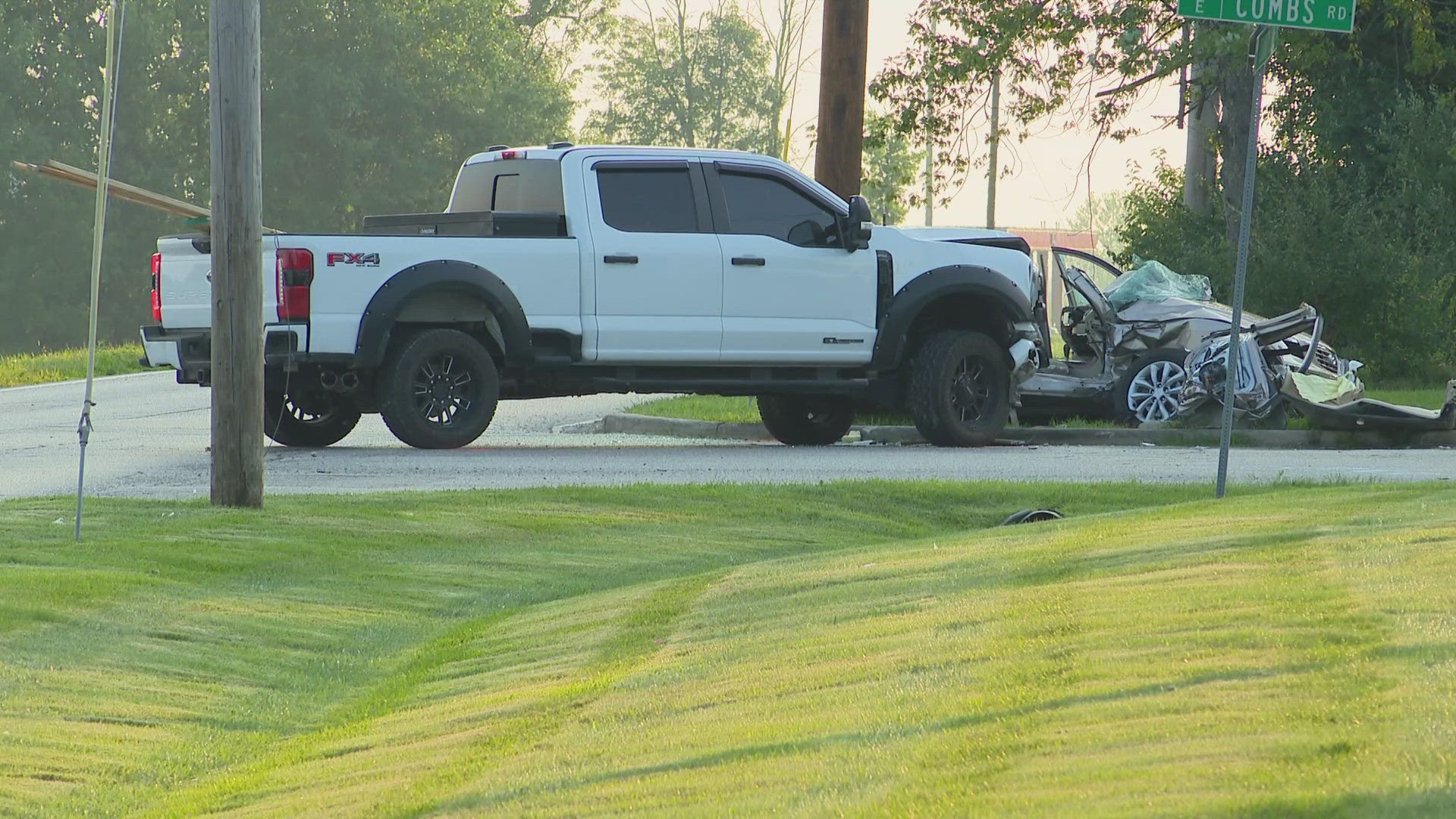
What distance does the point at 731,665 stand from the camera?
6031 mm

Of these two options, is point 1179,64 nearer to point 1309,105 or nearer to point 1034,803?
point 1309,105

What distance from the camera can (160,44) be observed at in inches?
2303

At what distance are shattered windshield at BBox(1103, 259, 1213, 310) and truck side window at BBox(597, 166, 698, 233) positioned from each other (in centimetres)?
441

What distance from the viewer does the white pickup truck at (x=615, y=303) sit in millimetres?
13844

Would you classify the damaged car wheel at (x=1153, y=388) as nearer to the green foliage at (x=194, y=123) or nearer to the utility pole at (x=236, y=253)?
the utility pole at (x=236, y=253)

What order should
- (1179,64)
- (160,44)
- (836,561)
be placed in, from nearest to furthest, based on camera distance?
(836,561) < (1179,64) < (160,44)

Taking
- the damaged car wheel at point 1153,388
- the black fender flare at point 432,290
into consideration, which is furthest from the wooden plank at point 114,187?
the damaged car wheel at point 1153,388

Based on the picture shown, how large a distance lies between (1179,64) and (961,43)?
357 centimetres

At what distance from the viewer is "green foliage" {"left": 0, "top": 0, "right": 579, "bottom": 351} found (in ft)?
190

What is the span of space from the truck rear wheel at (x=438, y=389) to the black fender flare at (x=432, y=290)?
182 millimetres

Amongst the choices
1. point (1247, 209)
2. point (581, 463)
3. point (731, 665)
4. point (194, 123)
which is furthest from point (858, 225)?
point (194, 123)

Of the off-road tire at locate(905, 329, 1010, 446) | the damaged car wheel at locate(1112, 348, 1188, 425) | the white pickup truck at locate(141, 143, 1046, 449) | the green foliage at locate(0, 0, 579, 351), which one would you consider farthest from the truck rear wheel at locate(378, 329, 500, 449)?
the green foliage at locate(0, 0, 579, 351)

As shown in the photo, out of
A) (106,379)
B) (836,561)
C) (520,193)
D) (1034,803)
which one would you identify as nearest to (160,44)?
(106,379)

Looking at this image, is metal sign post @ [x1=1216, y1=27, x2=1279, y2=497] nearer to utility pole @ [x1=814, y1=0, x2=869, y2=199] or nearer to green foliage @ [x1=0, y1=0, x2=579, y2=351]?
utility pole @ [x1=814, y1=0, x2=869, y2=199]
